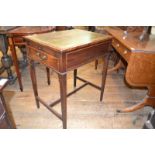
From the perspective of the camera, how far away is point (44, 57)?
1247mm

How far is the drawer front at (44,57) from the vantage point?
1.18m

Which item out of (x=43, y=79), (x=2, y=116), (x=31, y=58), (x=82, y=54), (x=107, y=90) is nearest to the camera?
(x=2, y=116)

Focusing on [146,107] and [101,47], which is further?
[146,107]

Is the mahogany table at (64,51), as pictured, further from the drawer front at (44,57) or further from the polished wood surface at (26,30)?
the polished wood surface at (26,30)

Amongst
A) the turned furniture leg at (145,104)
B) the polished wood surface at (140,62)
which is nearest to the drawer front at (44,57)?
the polished wood surface at (140,62)

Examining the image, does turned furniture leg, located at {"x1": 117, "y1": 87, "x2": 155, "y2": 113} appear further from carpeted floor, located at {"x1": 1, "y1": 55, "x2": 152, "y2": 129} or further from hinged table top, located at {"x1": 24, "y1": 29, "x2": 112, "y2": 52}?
hinged table top, located at {"x1": 24, "y1": 29, "x2": 112, "y2": 52}

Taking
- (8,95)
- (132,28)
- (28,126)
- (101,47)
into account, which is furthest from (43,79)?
(132,28)

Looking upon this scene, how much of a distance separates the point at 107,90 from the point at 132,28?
915 millimetres

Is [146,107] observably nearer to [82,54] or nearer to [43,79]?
[82,54]

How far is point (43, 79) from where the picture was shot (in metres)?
2.49

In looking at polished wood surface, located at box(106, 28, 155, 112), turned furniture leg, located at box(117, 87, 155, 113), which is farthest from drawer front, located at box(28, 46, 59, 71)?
turned furniture leg, located at box(117, 87, 155, 113)

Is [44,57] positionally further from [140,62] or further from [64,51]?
[140,62]

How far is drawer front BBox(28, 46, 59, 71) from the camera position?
1.18 m
